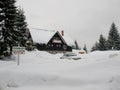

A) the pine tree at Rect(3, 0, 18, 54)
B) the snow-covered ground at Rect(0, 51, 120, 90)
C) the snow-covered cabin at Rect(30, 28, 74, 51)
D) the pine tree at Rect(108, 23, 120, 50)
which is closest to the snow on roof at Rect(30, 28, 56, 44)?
the snow-covered cabin at Rect(30, 28, 74, 51)

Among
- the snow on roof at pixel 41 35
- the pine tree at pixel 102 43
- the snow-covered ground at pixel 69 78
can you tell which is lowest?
the snow-covered ground at pixel 69 78

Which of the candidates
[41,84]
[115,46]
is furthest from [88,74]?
[115,46]

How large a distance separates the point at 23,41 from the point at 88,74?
81.6 feet

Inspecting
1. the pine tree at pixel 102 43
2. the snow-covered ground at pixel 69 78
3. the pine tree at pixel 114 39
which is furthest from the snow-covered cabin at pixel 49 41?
the snow-covered ground at pixel 69 78

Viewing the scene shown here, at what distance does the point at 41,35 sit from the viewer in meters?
57.9

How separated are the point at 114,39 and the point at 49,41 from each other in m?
22.8


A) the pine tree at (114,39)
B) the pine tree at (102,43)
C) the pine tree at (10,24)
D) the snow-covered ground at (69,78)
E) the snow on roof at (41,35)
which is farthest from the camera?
the pine tree at (102,43)

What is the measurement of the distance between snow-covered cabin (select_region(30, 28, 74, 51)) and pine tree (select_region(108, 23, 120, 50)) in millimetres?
13981

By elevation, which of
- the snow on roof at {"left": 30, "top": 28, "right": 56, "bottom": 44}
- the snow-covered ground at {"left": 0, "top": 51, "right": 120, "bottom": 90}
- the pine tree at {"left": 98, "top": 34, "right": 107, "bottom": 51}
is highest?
the snow on roof at {"left": 30, "top": 28, "right": 56, "bottom": 44}

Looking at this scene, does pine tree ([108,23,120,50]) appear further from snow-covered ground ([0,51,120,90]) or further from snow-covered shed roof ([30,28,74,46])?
snow-covered ground ([0,51,120,90])

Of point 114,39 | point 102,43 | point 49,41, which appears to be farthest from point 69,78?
point 102,43

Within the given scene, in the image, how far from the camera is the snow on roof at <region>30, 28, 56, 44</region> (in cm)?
5531

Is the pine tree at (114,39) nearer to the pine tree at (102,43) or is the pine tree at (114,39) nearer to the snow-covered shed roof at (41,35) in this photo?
the pine tree at (102,43)

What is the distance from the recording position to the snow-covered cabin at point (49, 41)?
56.1m
